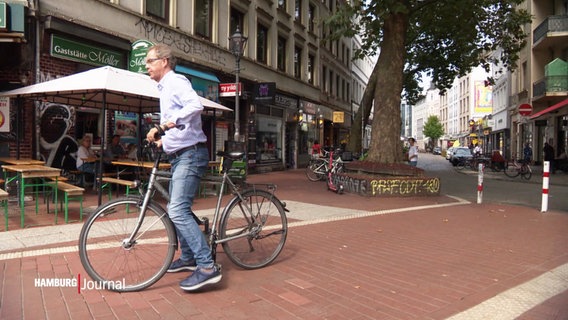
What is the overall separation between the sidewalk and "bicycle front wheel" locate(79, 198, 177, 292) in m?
0.14

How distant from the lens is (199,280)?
11.9 feet

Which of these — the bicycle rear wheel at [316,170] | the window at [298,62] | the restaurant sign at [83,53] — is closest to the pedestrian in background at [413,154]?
the bicycle rear wheel at [316,170]

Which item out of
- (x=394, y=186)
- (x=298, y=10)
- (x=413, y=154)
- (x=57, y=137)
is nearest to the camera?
(x=57, y=137)

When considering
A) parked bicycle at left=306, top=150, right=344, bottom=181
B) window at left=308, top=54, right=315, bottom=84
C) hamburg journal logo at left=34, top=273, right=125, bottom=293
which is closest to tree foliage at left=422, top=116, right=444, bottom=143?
window at left=308, top=54, right=315, bottom=84

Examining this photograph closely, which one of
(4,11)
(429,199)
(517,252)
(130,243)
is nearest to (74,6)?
(4,11)

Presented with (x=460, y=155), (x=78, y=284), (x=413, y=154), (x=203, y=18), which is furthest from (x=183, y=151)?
(x=460, y=155)

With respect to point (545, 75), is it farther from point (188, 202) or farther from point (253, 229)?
point (188, 202)

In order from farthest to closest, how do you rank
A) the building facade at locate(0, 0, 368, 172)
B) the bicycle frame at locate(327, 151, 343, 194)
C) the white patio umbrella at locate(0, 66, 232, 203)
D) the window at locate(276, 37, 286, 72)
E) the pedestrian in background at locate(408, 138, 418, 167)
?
the window at locate(276, 37, 286, 72) → the pedestrian in background at locate(408, 138, 418, 167) → the bicycle frame at locate(327, 151, 343, 194) → the building facade at locate(0, 0, 368, 172) → the white patio umbrella at locate(0, 66, 232, 203)

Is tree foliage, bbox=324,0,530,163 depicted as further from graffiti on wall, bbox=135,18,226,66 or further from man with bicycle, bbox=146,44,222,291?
man with bicycle, bbox=146,44,222,291

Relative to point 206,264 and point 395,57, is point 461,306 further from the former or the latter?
point 395,57

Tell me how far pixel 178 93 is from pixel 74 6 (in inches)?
355

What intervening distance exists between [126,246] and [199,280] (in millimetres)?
711

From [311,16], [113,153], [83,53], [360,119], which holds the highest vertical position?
[311,16]

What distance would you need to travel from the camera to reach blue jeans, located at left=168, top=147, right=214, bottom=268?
11.9 feet
